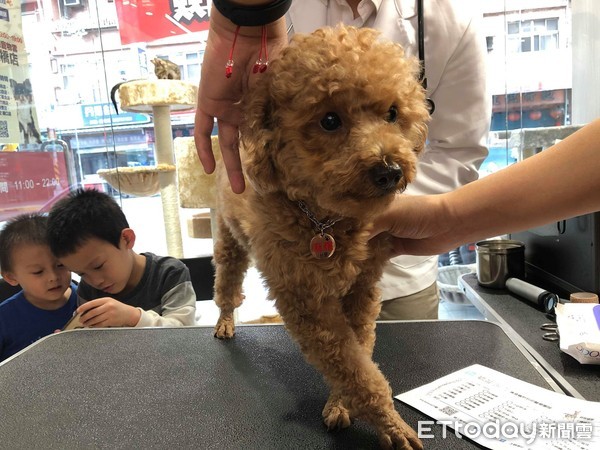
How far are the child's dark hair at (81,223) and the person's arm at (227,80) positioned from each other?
76 centimetres

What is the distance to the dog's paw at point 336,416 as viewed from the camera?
80 cm

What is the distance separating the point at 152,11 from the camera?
3.24 m

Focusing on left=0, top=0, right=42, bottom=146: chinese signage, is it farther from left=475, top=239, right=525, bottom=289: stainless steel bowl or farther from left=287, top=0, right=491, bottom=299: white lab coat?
left=475, top=239, right=525, bottom=289: stainless steel bowl

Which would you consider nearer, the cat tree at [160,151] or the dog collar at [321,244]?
the dog collar at [321,244]

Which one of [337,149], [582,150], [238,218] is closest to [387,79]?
[337,149]

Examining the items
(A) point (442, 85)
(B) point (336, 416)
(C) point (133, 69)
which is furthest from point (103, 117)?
(B) point (336, 416)

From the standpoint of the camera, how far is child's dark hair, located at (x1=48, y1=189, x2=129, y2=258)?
4.82ft

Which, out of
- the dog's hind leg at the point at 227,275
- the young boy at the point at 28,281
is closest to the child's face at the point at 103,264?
the young boy at the point at 28,281

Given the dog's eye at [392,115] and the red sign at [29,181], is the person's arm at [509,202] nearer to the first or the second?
the dog's eye at [392,115]

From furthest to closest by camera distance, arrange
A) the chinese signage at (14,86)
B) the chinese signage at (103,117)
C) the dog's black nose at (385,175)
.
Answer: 1. the chinese signage at (103,117)
2. the chinese signage at (14,86)
3. the dog's black nose at (385,175)

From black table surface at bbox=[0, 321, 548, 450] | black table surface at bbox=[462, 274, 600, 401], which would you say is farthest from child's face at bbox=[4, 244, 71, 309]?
black table surface at bbox=[462, 274, 600, 401]

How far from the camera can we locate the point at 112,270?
1547mm

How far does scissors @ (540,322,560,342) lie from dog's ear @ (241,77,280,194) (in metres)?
0.89

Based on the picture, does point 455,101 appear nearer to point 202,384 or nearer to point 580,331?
point 580,331
